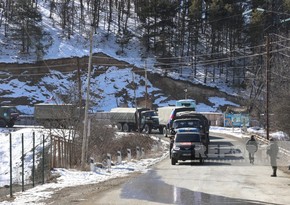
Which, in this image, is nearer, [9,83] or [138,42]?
[9,83]

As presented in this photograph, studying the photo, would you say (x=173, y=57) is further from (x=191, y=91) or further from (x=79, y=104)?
(x=79, y=104)

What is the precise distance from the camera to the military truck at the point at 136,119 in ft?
173

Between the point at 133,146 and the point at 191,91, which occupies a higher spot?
the point at 191,91

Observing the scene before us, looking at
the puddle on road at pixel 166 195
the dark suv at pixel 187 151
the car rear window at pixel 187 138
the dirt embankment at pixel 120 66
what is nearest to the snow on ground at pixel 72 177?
the dark suv at pixel 187 151

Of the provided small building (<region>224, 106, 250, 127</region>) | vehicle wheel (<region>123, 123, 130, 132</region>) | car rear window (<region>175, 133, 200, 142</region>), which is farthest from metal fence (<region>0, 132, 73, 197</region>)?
small building (<region>224, 106, 250, 127</region>)

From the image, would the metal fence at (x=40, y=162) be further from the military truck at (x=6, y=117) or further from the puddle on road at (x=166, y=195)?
the military truck at (x=6, y=117)

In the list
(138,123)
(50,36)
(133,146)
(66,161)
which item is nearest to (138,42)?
(50,36)

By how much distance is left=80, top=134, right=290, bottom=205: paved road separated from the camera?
13.7m

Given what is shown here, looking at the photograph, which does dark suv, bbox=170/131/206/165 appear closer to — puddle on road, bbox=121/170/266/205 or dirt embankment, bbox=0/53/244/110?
puddle on road, bbox=121/170/266/205

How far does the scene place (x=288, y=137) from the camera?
38.2 metres

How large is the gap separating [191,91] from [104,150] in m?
52.1

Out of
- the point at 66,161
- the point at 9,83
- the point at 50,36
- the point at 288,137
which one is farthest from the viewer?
the point at 50,36

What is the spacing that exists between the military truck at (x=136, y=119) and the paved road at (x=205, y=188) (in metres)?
27.5

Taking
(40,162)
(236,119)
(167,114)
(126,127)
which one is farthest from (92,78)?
(40,162)
